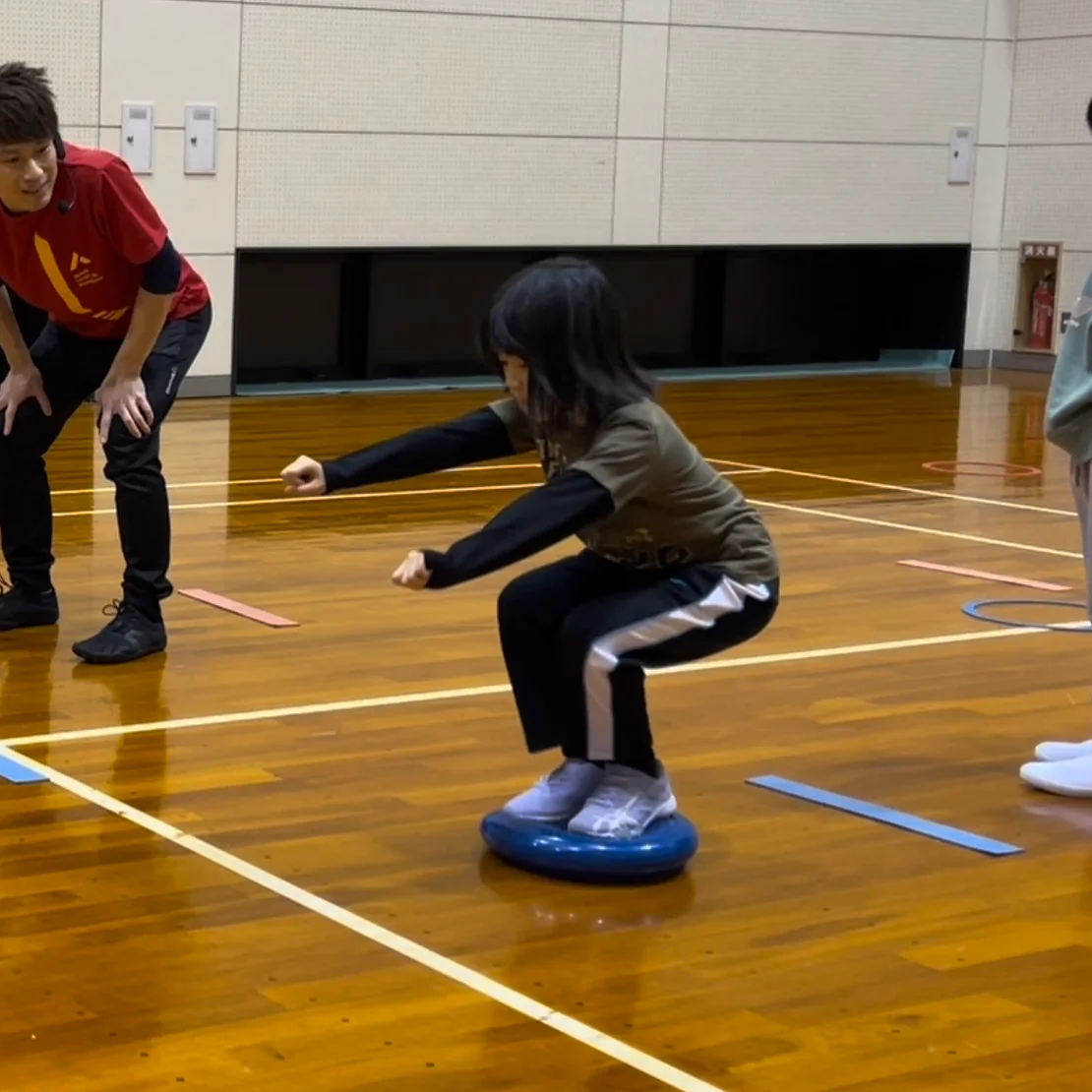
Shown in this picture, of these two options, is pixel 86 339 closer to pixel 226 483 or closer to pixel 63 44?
pixel 226 483

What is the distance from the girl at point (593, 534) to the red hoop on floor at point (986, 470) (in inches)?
173

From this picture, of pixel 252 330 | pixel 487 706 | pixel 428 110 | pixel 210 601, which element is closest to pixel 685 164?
pixel 428 110

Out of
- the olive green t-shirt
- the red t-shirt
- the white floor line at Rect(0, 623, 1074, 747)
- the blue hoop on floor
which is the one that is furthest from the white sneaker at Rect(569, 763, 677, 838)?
the blue hoop on floor

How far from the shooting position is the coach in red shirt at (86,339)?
154 inches

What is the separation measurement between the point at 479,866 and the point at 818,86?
8.37m

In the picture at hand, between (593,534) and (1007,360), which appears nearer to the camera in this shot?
(593,534)

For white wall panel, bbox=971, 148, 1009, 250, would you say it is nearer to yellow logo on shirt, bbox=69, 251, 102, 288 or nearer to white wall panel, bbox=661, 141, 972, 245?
white wall panel, bbox=661, 141, 972, 245

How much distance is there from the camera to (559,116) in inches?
389

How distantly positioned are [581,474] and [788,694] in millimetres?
1367

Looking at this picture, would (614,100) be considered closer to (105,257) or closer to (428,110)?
(428,110)

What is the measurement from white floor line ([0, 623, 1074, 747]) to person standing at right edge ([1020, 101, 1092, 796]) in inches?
25.0

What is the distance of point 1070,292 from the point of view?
11.4 meters

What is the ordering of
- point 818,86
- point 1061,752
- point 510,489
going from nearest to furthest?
point 1061,752, point 510,489, point 818,86

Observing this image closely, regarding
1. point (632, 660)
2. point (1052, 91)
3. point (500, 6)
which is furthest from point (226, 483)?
point (1052, 91)
